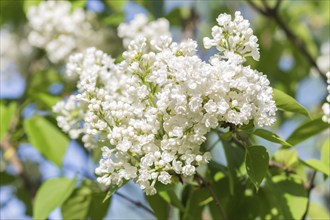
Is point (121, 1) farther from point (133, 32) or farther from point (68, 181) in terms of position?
point (68, 181)

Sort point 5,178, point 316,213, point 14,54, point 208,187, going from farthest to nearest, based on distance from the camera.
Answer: point 14,54 < point 5,178 < point 316,213 < point 208,187

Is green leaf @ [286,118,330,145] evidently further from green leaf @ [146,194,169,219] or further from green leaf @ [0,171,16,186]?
green leaf @ [0,171,16,186]

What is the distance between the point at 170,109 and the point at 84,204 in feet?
2.30

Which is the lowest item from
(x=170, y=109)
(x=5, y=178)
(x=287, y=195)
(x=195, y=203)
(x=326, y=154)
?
(x=5, y=178)

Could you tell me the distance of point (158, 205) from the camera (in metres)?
1.77

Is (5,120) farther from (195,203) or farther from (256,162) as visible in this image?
(256,162)

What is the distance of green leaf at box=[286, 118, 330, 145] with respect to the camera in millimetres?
1728

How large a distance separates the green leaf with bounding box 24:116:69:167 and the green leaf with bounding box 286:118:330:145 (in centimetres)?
88

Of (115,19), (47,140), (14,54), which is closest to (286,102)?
(47,140)

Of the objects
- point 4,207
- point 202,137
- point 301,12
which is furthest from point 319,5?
point 202,137

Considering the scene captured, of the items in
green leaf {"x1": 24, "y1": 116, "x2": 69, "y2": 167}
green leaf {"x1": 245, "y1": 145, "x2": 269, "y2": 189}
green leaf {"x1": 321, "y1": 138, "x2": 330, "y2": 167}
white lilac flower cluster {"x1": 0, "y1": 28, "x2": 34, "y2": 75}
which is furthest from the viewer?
white lilac flower cluster {"x1": 0, "y1": 28, "x2": 34, "y2": 75}

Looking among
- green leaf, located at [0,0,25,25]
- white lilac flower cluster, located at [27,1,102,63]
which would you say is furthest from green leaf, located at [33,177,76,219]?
green leaf, located at [0,0,25,25]

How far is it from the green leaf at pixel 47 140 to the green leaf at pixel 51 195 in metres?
0.33

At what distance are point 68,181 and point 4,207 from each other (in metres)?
0.99
